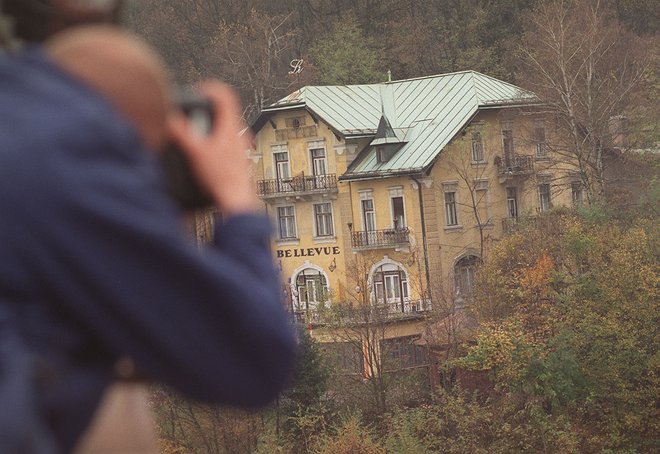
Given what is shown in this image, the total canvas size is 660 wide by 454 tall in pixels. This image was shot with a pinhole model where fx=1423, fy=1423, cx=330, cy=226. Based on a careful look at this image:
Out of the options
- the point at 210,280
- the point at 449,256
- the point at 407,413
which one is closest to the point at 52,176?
the point at 210,280

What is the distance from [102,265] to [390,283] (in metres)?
42.9

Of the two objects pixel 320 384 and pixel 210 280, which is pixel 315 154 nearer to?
pixel 320 384

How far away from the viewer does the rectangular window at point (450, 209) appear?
44469mm

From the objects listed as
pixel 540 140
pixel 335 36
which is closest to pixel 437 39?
pixel 335 36

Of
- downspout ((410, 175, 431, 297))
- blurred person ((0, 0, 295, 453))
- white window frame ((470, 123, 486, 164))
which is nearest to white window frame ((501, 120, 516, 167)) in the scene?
white window frame ((470, 123, 486, 164))

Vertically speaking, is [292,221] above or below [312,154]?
below

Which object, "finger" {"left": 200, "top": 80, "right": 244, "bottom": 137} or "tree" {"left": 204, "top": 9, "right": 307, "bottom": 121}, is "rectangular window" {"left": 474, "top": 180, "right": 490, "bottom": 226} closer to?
"tree" {"left": 204, "top": 9, "right": 307, "bottom": 121}

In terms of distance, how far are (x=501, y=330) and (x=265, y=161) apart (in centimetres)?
1261

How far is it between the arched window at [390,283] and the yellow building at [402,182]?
0.03 metres

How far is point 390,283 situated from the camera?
44.0 meters

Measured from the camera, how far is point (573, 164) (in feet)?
142

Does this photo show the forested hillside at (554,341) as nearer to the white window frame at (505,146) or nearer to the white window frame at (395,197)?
the white window frame at (505,146)

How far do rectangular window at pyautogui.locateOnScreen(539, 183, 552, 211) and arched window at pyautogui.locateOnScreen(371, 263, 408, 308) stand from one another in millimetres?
5331

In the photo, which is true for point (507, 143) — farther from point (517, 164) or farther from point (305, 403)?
point (305, 403)
